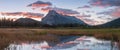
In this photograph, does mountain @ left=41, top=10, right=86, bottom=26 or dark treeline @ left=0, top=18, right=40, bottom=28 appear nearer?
dark treeline @ left=0, top=18, right=40, bottom=28

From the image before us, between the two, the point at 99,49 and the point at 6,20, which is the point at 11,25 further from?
the point at 99,49

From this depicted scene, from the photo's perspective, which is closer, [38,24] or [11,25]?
[11,25]

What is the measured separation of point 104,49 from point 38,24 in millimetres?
71558

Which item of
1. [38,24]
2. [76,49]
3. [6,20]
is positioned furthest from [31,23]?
[76,49]

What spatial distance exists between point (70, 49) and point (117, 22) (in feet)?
293

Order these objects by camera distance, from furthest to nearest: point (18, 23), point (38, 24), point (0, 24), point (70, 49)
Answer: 1. point (38, 24)
2. point (18, 23)
3. point (0, 24)
4. point (70, 49)

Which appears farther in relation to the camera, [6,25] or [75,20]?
[75,20]

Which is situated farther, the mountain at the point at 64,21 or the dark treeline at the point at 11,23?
the mountain at the point at 64,21

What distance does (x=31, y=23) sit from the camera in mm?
98562

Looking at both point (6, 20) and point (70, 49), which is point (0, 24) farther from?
point (70, 49)

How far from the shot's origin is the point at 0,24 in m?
83.5

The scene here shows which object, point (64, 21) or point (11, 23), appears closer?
point (11, 23)

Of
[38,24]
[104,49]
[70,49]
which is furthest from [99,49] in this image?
[38,24]


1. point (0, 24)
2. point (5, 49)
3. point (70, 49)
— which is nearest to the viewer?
point (5, 49)
